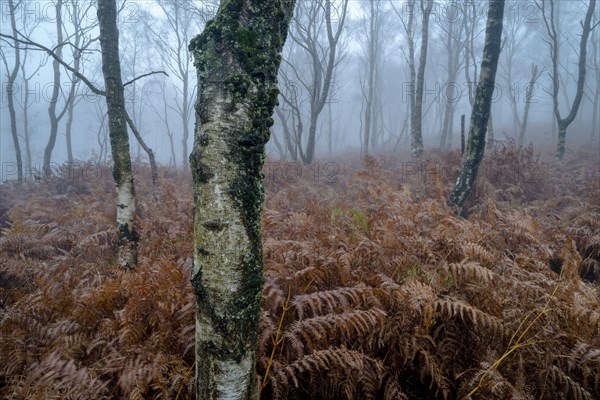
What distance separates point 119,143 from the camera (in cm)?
400

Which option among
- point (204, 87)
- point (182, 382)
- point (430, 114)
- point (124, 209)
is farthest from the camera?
point (430, 114)

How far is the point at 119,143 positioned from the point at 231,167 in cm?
337

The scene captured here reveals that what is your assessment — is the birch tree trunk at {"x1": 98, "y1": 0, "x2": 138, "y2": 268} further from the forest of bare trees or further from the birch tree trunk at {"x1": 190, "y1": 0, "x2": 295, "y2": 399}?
the birch tree trunk at {"x1": 190, "y1": 0, "x2": 295, "y2": 399}

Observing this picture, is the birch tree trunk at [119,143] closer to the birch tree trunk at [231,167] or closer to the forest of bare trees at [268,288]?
the forest of bare trees at [268,288]

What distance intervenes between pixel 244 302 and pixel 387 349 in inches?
64.2

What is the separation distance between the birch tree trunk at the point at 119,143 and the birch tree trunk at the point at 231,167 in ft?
10.2

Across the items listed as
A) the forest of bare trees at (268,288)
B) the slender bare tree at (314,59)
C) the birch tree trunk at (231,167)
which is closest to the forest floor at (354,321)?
the forest of bare trees at (268,288)

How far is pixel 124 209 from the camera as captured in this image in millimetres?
4062

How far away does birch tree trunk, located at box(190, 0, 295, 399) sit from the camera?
1280 millimetres

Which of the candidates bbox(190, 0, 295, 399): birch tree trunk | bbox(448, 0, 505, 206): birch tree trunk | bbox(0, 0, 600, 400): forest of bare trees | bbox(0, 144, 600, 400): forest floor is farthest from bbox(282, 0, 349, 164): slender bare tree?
bbox(190, 0, 295, 399): birch tree trunk

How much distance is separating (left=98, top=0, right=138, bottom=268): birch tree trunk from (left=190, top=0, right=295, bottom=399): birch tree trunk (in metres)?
3.10

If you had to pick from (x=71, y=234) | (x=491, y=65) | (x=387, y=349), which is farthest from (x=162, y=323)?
(x=491, y=65)

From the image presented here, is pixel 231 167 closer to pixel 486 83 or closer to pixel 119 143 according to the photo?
pixel 119 143

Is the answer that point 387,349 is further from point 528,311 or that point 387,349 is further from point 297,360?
point 528,311
